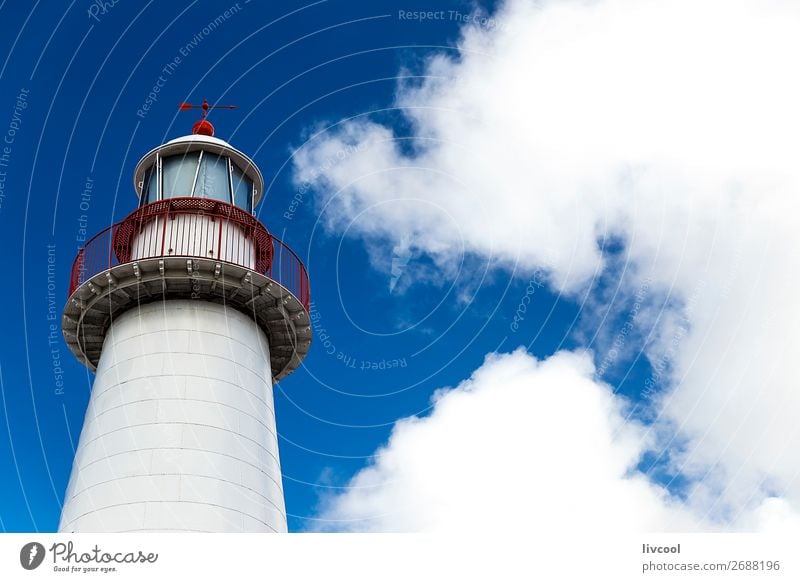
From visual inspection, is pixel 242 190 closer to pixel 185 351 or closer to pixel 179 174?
pixel 179 174

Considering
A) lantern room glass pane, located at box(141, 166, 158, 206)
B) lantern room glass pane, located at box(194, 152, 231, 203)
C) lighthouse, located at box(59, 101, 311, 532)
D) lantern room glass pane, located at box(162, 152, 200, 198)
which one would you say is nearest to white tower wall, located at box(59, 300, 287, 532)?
lighthouse, located at box(59, 101, 311, 532)

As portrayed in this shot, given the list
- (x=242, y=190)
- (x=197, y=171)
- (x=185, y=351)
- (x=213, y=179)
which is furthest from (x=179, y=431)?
(x=242, y=190)

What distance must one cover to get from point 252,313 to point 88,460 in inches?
217

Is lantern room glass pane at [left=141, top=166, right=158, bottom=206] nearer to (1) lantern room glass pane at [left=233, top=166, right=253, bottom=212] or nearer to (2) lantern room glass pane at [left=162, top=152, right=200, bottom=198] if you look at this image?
(2) lantern room glass pane at [left=162, top=152, right=200, bottom=198]

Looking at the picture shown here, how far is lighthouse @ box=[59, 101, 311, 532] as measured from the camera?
18.6 m

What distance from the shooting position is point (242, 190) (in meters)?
25.8

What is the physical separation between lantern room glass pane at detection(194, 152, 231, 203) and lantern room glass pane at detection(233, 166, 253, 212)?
320 millimetres

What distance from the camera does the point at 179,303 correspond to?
21891 mm

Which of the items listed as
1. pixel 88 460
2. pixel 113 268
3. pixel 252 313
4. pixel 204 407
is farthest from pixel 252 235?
pixel 88 460

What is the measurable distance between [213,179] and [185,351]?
6.14 metres

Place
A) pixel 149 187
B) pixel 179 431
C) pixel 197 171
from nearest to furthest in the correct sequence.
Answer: pixel 179 431, pixel 197 171, pixel 149 187

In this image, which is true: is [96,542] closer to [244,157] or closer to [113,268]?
[113,268]

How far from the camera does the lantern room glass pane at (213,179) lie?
24516 millimetres

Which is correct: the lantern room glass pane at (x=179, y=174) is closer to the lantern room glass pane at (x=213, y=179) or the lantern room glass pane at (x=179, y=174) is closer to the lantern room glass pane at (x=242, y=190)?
the lantern room glass pane at (x=213, y=179)
